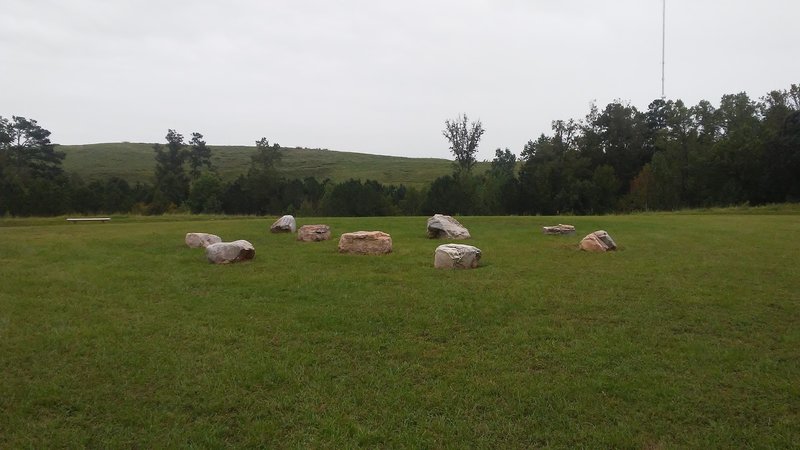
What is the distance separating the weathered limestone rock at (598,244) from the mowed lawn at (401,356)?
88.6 inches

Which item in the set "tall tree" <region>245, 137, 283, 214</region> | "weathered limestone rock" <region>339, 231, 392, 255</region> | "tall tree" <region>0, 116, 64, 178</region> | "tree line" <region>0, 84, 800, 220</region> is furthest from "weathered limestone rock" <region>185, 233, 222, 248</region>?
"tall tree" <region>0, 116, 64, 178</region>

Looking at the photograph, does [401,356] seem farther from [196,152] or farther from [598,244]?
[196,152]

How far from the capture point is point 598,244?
1295 cm

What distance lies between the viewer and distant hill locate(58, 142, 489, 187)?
9575cm

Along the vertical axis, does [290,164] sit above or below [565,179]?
above

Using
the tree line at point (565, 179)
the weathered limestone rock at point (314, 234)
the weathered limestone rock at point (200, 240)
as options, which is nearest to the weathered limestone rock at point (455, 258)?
the weathered limestone rock at point (314, 234)

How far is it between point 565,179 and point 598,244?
1593 inches

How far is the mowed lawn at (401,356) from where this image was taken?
14.0 feet

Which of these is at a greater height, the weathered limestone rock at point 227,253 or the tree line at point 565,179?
the tree line at point 565,179

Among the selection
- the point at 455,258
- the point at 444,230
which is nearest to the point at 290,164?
the point at 444,230

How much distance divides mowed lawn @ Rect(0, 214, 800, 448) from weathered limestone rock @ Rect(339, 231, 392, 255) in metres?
1.93

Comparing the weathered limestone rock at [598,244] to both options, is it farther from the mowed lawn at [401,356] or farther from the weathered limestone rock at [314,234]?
the weathered limestone rock at [314,234]

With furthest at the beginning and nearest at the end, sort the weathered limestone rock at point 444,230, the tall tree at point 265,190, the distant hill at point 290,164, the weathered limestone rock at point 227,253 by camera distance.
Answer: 1. the distant hill at point 290,164
2. the tall tree at point 265,190
3. the weathered limestone rock at point 444,230
4. the weathered limestone rock at point 227,253

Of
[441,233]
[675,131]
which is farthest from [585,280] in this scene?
Answer: [675,131]
